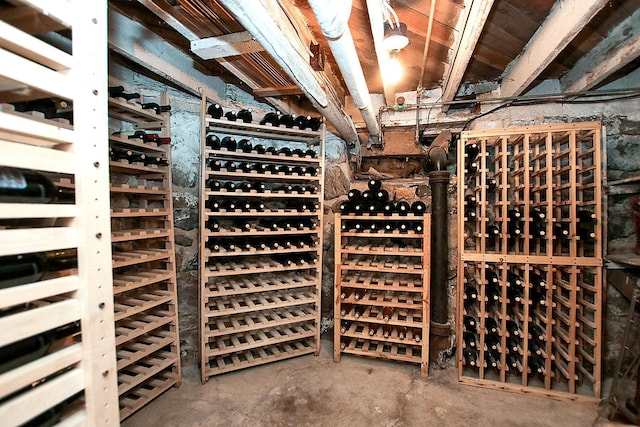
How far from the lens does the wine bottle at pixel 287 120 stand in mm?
2506

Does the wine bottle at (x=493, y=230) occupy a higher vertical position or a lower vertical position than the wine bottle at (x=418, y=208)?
lower

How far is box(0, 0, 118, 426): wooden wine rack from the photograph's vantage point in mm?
573

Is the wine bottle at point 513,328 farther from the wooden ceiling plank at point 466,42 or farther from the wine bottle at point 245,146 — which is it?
the wine bottle at point 245,146

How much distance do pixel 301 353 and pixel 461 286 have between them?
153cm

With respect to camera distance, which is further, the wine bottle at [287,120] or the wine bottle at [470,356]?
the wine bottle at [287,120]

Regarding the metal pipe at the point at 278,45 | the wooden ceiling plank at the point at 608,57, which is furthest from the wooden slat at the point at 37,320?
the wooden ceiling plank at the point at 608,57

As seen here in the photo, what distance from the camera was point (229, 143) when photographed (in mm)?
2355

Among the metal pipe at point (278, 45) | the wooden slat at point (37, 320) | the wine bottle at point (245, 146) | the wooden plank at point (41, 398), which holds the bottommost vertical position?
the wooden plank at point (41, 398)

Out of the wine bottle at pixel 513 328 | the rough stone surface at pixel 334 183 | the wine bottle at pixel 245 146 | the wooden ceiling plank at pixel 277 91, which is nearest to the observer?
the wine bottle at pixel 513 328

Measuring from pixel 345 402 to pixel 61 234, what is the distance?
207cm

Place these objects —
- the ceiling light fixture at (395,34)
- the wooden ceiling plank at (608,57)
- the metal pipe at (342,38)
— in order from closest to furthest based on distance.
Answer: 1. the metal pipe at (342,38)
2. the ceiling light fixture at (395,34)
3. the wooden ceiling plank at (608,57)

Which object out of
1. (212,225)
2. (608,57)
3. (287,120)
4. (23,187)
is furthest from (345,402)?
(608,57)

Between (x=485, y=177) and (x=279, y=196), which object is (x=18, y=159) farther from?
(x=485, y=177)

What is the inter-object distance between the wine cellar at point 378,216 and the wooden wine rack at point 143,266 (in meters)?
0.02
